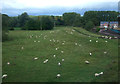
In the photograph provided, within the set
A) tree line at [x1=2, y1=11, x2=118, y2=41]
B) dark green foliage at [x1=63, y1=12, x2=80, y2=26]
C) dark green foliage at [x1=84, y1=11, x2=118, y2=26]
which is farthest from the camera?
dark green foliage at [x1=63, y1=12, x2=80, y2=26]

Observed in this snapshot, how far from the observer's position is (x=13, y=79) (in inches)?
463

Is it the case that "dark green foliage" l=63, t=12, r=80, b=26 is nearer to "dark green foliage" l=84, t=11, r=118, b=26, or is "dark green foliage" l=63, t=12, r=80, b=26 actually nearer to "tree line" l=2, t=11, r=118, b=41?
"tree line" l=2, t=11, r=118, b=41

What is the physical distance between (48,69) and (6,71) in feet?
13.0

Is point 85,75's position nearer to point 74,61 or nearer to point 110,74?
point 110,74

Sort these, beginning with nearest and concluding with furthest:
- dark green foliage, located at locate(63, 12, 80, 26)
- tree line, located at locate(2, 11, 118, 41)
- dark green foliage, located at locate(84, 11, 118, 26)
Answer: tree line, located at locate(2, 11, 118, 41)
dark green foliage, located at locate(84, 11, 118, 26)
dark green foliage, located at locate(63, 12, 80, 26)

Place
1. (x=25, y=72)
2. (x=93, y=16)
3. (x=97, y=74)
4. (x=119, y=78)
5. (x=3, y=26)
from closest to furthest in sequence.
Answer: (x=119, y=78), (x=97, y=74), (x=25, y=72), (x=3, y=26), (x=93, y=16)

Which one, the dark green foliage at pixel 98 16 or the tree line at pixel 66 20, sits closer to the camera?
the tree line at pixel 66 20

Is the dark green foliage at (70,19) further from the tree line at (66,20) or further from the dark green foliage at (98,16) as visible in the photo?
the dark green foliage at (98,16)

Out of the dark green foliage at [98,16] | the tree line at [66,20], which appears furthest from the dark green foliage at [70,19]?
the dark green foliage at [98,16]

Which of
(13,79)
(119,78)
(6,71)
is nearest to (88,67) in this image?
(119,78)

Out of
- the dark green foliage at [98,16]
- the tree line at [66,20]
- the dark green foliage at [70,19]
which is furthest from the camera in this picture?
the dark green foliage at [70,19]

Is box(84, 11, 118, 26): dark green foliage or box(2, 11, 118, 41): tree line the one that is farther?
box(84, 11, 118, 26): dark green foliage

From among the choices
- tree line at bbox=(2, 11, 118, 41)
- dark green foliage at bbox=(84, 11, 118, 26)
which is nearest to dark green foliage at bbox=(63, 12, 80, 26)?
tree line at bbox=(2, 11, 118, 41)

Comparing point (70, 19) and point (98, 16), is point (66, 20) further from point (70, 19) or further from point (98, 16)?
point (98, 16)
